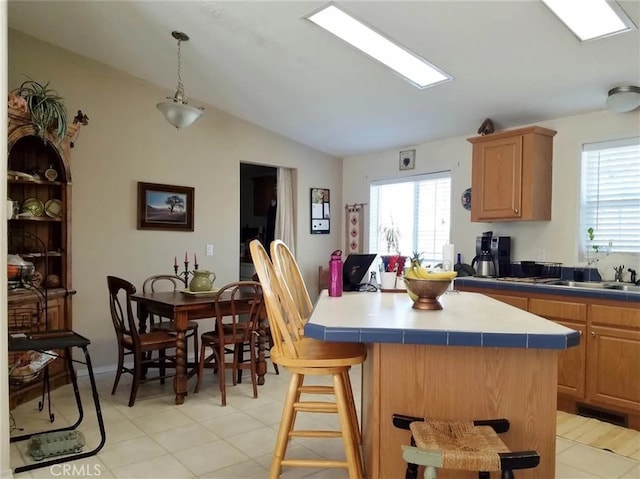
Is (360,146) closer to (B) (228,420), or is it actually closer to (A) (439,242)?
(A) (439,242)

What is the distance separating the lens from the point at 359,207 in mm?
5699

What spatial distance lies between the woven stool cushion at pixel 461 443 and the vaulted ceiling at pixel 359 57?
2.21 m

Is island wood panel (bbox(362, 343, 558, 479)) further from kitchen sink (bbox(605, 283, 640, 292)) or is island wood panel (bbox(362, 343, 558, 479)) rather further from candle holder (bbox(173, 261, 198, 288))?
candle holder (bbox(173, 261, 198, 288))

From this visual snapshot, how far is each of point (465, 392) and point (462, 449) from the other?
0.31m

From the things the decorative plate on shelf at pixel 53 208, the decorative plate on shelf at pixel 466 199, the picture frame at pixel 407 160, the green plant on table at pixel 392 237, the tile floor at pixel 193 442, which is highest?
the picture frame at pixel 407 160

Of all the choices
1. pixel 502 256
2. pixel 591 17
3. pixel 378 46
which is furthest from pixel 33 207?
pixel 591 17

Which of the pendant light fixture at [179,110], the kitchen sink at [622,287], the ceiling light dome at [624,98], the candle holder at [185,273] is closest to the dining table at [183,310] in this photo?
the candle holder at [185,273]

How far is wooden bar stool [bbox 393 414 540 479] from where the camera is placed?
1.32 metres

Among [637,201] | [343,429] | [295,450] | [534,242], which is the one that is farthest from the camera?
[534,242]

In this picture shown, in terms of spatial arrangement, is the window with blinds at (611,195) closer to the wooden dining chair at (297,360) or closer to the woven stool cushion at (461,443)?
the wooden dining chair at (297,360)

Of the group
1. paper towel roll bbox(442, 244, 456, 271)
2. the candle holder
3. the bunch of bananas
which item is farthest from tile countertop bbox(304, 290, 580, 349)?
the candle holder

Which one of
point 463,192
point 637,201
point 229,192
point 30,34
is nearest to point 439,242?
point 463,192

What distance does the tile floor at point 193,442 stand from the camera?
2352 mm

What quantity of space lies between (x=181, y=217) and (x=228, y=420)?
2.23 meters
